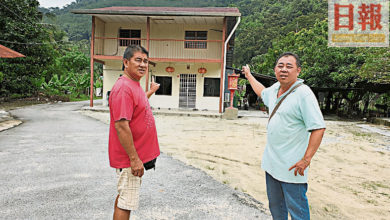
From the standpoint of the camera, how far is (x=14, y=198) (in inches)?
115

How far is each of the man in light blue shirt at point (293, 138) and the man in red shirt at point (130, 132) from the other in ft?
3.02

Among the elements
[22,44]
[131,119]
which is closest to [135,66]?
[131,119]

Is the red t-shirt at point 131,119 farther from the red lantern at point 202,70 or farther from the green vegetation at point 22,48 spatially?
the green vegetation at point 22,48

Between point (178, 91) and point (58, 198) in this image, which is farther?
point (178, 91)

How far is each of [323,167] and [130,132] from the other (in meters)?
4.15

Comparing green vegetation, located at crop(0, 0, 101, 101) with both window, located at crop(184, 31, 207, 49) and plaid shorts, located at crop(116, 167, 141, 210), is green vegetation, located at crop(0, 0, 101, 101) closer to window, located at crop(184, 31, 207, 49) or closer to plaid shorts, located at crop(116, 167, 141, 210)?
window, located at crop(184, 31, 207, 49)

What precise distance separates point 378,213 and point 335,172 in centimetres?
158

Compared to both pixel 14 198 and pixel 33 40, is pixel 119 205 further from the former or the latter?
pixel 33 40

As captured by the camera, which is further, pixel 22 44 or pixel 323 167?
pixel 22 44

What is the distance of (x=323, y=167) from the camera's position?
4766 millimetres

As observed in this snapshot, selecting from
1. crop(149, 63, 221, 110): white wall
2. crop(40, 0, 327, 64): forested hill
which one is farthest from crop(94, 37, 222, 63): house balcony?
crop(40, 0, 327, 64): forested hill

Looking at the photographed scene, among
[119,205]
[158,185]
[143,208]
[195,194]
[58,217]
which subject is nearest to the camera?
[119,205]

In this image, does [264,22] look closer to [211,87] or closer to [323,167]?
[211,87]

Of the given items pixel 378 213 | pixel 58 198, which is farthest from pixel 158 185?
pixel 378 213
